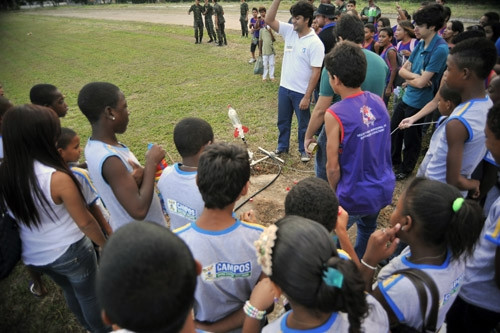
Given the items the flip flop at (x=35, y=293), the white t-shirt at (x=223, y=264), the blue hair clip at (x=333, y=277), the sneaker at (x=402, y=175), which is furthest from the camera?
the sneaker at (x=402, y=175)

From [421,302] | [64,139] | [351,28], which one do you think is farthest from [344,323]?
[351,28]

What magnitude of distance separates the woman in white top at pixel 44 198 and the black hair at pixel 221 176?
100cm

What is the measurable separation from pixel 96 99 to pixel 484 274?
278 cm

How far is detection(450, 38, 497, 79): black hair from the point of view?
8.56 ft

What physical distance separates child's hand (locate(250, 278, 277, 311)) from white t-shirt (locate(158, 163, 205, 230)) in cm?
73

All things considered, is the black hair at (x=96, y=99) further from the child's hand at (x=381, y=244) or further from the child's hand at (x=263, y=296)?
the child's hand at (x=381, y=244)

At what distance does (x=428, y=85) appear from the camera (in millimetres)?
4406

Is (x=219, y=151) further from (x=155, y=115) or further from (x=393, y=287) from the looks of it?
(x=155, y=115)

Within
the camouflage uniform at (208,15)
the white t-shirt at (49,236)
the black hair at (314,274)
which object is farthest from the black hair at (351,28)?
the camouflage uniform at (208,15)

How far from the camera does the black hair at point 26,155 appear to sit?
2023mm

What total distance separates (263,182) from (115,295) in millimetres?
4007

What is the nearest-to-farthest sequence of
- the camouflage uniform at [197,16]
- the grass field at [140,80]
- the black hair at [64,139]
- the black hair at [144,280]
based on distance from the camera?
the black hair at [144,280] → the black hair at [64,139] → the grass field at [140,80] → the camouflage uniform at [197,16]

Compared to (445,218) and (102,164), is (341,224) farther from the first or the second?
(102,164)

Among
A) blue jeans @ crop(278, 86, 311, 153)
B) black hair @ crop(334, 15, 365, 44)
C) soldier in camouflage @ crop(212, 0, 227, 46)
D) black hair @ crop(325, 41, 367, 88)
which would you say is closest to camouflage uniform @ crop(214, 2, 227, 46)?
soldier in camouflage @ crop(212, 0, 227, 46)
